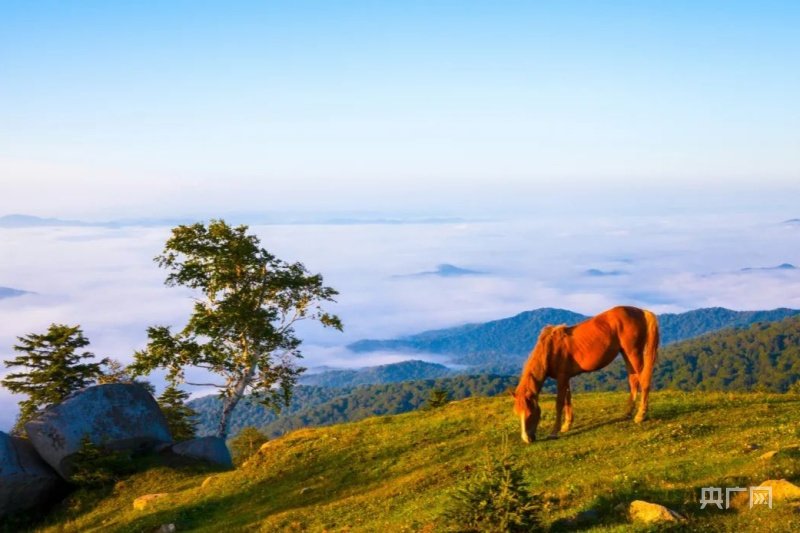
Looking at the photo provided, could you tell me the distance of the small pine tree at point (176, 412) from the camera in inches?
2258

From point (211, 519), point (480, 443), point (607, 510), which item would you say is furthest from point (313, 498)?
point (607, 510)

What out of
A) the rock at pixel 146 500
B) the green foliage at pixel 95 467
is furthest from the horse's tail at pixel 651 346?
the green foliage at pixel 95 467

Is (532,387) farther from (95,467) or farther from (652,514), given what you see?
(95,467)

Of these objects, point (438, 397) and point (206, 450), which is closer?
point (206, 450)

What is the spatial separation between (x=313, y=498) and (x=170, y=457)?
17.2 m

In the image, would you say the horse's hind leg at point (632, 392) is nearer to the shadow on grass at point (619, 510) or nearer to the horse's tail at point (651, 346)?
the horse's tail at point (651, 346)

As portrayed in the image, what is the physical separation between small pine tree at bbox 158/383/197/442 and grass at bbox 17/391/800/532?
49.0ft

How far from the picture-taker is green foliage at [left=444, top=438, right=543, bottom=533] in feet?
59.0

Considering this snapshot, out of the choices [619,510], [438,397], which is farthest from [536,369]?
[438,397]

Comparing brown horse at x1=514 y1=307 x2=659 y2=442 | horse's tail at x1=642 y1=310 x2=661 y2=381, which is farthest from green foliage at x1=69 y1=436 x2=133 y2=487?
horse's tail at x1=642 y1=310 x2=661 y2=381

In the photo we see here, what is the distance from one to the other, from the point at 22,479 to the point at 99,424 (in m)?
4.82

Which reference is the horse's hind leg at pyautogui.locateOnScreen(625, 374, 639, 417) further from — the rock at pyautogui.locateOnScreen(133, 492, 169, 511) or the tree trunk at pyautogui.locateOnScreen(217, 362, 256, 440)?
the tree trunk at pyautogui.locateOnScreen(217, 362, 256, 440)

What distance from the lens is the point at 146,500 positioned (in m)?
35.9

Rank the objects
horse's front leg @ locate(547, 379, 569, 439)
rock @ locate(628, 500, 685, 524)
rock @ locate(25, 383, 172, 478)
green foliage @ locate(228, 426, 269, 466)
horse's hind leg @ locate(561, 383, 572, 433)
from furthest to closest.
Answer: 1. green foliage @ locate(228, 426, 269, 466)
2. rock @ locate(25, 383, 172, 478)
3. horse's hind leg @ locate(561, 383, 572, 433)
4. horse's front leg @ locate(547, 379, 569, 439)
5. rock @ locate(628, 500, 685, 524)
